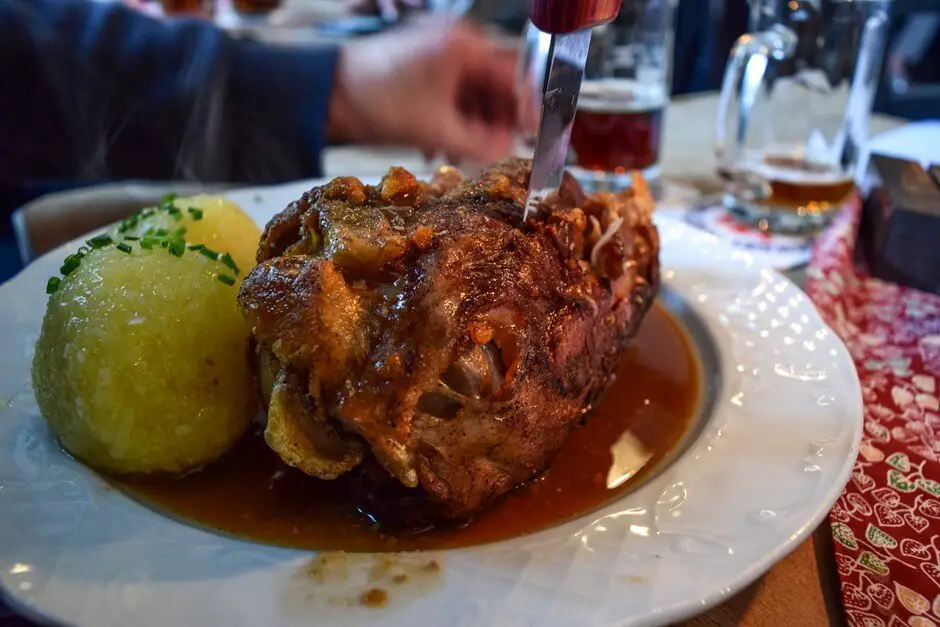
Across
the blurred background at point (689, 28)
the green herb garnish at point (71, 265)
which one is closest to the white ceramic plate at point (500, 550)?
the green herb garnish at point (71, 265)

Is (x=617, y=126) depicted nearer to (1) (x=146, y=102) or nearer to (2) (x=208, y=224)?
(2) (x=208, y=224)

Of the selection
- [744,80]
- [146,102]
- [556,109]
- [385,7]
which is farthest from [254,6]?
[556,109]

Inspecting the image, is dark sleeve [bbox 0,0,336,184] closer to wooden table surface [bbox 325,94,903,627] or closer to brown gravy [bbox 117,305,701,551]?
brown gravy [bbox 117,305,701,551]

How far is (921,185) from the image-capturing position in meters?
2.39

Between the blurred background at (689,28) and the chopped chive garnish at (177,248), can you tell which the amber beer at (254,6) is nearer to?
the blurred background at (689,28)

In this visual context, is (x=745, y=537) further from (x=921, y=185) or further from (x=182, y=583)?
(x=921, y=185)

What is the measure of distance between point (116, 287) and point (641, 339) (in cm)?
131

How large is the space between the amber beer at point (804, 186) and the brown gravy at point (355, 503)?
Answer: 1.52 m

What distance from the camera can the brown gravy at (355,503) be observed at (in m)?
1.24

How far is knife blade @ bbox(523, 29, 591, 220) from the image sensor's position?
128 cm

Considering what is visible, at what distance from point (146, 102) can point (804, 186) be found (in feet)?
9.19

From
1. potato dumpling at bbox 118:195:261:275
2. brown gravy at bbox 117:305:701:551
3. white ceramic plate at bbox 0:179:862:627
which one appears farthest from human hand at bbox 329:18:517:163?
white ceramic plate at bbox 0:179:862:627

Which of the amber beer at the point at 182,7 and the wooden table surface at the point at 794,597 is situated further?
the amber beer at the point at 182,7

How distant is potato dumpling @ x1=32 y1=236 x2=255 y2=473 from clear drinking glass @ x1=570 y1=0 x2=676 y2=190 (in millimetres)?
2026
